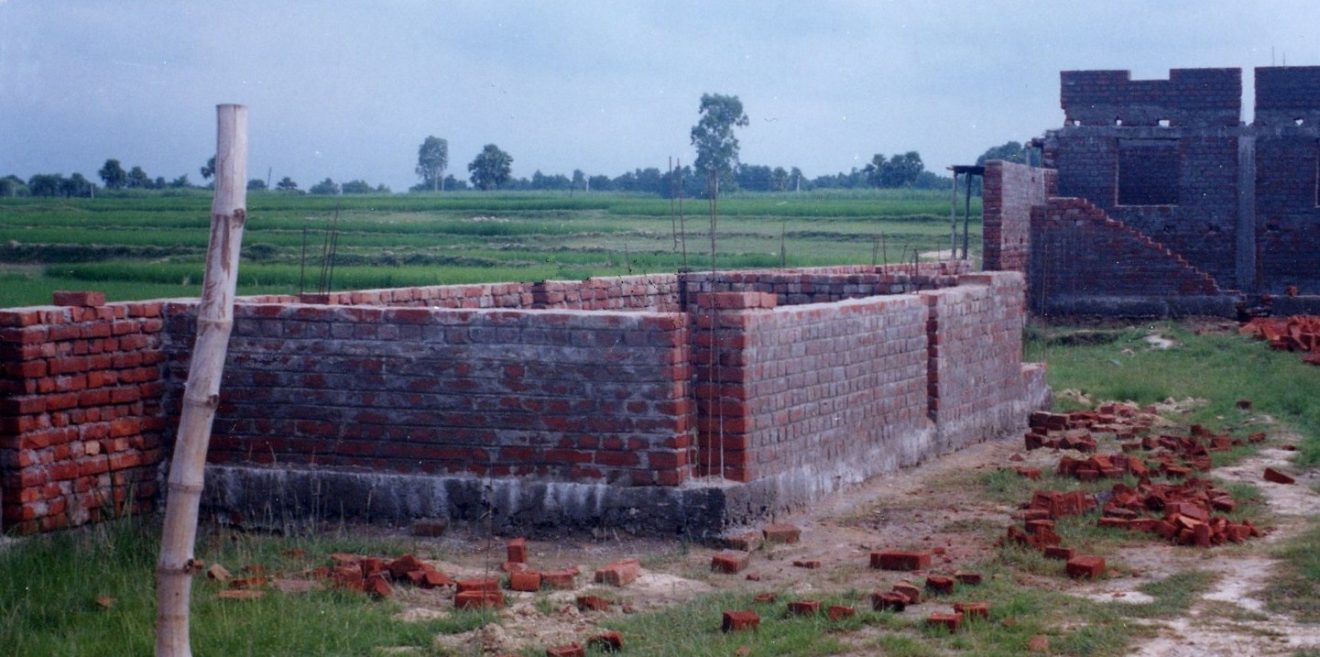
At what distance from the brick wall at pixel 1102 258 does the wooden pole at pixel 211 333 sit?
1721 cm

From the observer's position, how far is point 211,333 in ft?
13.3

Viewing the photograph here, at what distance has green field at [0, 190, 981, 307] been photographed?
24.6 m

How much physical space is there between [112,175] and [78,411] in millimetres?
52270

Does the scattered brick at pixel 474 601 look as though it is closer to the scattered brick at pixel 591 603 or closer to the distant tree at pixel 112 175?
the scattered brick at pixel 591 603

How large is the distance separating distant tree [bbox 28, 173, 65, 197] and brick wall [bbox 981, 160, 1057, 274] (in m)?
39.8

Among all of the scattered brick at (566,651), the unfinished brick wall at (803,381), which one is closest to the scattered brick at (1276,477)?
the unfinished brick wall at (803,381)

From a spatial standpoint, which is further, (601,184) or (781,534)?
(601,184)

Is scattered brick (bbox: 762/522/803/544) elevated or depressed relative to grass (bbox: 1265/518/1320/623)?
elevated

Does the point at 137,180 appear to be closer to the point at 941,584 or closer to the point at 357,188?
the point at 357,188

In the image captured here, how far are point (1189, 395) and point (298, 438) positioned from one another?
29.9ft

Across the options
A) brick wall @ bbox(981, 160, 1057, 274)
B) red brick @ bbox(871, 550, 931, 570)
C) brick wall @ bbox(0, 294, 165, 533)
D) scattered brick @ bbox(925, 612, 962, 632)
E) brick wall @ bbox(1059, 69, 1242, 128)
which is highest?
brick wall @ bbox(1059, 69, 1242, 128)

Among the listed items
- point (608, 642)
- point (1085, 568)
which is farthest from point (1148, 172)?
point (608, 642)

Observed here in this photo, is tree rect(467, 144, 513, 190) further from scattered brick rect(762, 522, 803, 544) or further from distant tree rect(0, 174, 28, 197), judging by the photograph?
scattered brick rect(762, 522, 803, 544)

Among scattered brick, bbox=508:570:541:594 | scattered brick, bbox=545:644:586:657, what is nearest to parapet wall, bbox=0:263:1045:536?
scattered brick, bbox=508:570:541:594
